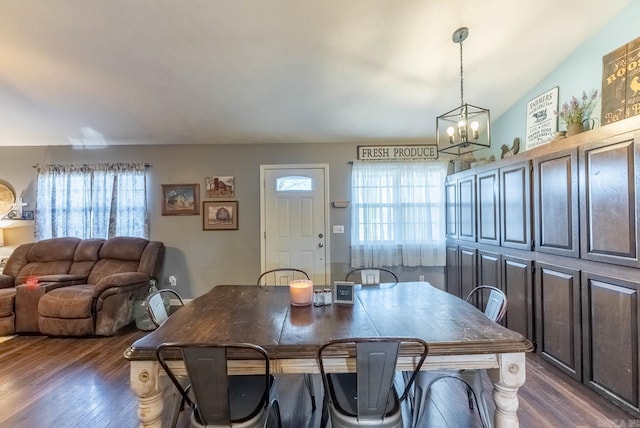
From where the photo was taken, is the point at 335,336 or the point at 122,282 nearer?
the point at 335,336

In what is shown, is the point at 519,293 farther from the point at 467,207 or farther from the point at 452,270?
the point at 452,270

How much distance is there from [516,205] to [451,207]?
1294 millimetres

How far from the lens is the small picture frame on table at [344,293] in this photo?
186cm

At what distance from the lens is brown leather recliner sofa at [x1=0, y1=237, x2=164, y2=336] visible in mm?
3250

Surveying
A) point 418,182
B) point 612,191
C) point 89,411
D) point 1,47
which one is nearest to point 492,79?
point 418,182

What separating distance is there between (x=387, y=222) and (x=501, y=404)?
10.1 ft

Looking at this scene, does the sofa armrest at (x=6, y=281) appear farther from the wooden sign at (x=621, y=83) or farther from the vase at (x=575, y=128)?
the wooden sign at (x=621, y=83)

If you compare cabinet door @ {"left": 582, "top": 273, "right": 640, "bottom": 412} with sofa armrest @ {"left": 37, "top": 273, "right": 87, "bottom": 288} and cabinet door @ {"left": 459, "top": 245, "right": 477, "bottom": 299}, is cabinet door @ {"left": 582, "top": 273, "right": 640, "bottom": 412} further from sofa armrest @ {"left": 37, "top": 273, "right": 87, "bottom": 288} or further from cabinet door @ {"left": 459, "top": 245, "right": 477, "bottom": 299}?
sofa armrest @ {"left": 37, "top": 273, "right": 87, "bottom": 288}

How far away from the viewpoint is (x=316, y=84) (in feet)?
10.7

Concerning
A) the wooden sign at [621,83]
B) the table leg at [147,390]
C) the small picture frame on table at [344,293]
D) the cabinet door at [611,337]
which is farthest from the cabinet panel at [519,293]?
the table leg at [147,390]

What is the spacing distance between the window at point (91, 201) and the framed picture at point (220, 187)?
35.8 inches

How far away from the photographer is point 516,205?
2828mm

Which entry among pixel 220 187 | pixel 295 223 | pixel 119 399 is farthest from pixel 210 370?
pixel 220 187

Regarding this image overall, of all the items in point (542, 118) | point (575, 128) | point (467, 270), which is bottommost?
point (467, 270)
